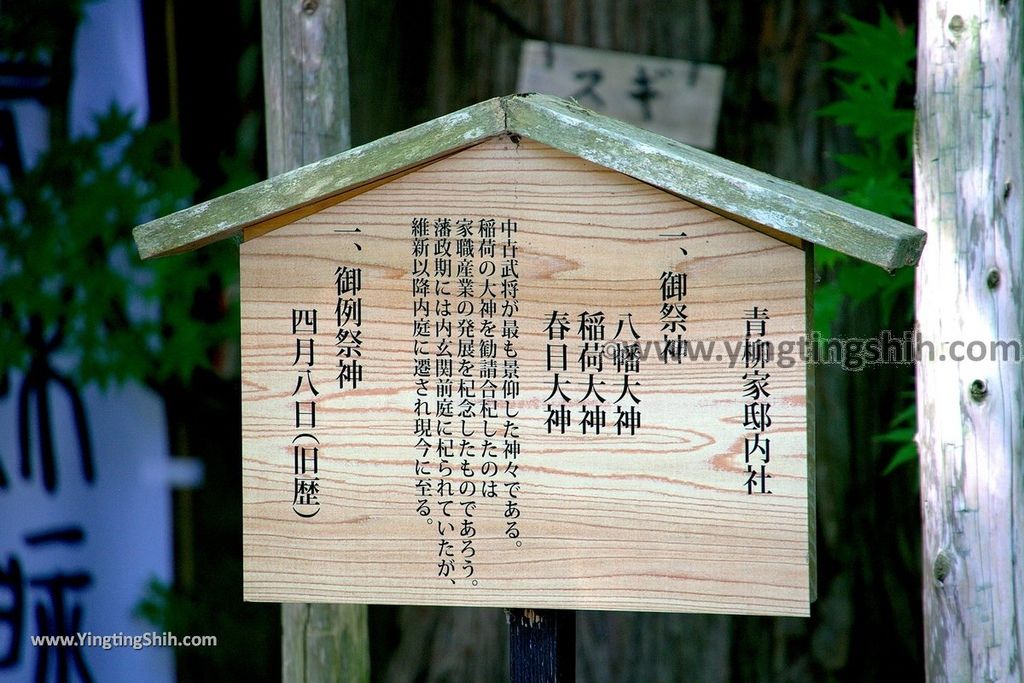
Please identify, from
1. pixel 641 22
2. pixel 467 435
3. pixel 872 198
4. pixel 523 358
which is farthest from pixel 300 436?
pixel 641 22

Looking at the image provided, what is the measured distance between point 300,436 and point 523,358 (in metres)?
0.54

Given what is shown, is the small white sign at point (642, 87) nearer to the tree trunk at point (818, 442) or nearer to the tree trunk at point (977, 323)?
the tree trunk at point (818, 442)

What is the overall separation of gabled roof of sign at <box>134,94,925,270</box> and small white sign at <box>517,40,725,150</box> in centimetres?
213

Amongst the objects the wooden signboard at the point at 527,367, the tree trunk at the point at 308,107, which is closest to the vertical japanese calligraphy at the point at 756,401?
the wooden signboard at the point at 527,367

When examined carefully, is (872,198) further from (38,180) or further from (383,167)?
(38,180)

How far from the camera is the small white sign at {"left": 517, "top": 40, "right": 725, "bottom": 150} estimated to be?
439 centimetres

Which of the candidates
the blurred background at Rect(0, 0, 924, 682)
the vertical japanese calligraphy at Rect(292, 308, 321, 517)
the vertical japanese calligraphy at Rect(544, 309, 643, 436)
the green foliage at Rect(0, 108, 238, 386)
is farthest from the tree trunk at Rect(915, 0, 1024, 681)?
the green foliage at Rect(0, 108, 238, 386)

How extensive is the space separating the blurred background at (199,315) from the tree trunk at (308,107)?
1.08 meters

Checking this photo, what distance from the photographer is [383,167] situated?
2.22 metres

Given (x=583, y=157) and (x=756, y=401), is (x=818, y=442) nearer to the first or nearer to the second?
(x=756, y=401)

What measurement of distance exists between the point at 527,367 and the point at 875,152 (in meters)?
2.49

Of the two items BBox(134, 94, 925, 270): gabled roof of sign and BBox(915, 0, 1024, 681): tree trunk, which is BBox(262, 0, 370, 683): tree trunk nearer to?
BBox(134, 94, 925, 270): gabled roof of sign

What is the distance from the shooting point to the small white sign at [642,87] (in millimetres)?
4391

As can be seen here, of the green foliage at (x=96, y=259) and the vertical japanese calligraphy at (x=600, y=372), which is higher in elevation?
the green foliage at (x=96, y=259)
